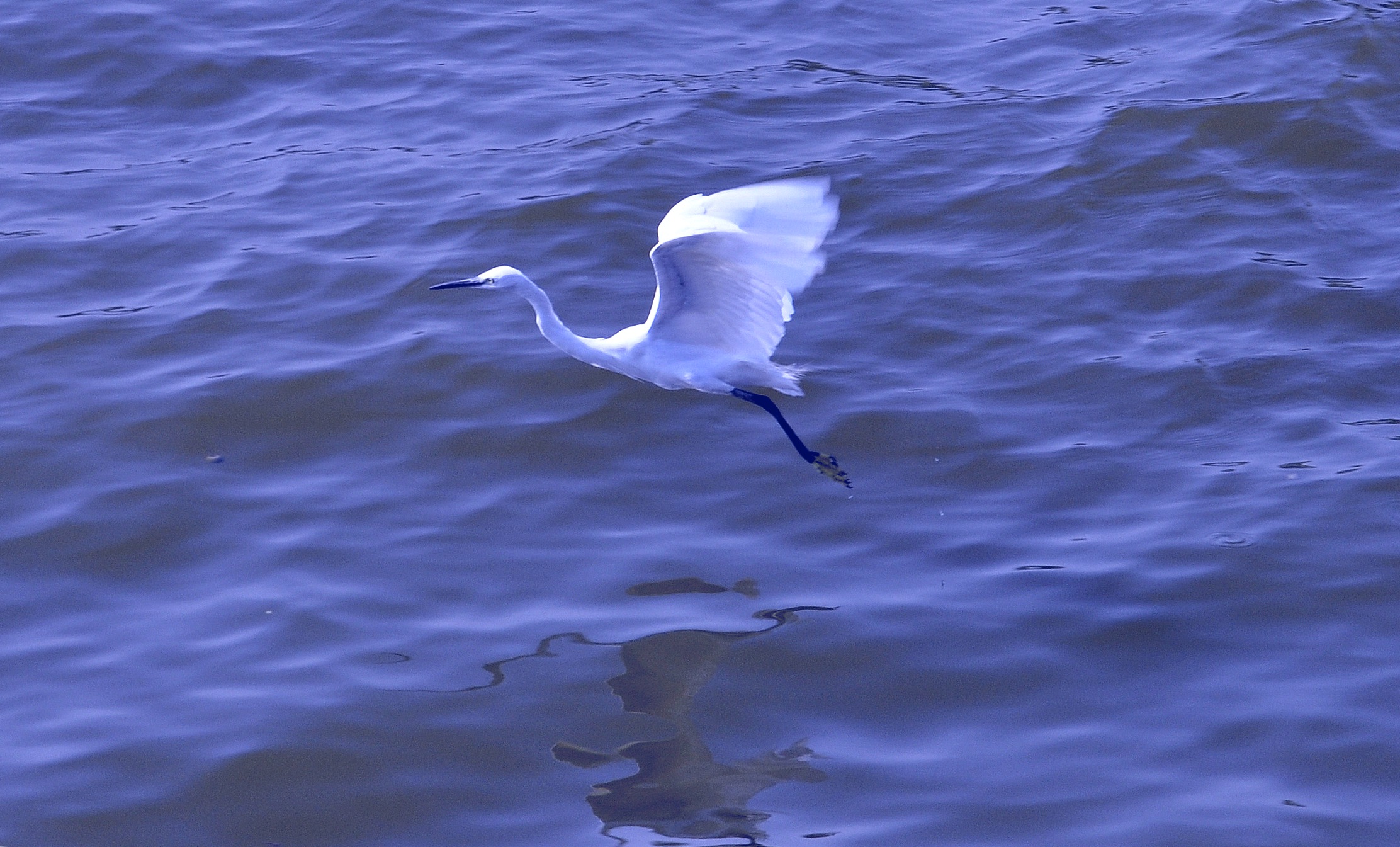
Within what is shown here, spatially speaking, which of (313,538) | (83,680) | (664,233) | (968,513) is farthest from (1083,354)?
(83,680)

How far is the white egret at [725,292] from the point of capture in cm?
616

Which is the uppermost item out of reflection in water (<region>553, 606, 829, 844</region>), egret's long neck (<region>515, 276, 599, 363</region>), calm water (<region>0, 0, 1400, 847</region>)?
egret's long neck (<region>515, 276, 599, 363</region>)

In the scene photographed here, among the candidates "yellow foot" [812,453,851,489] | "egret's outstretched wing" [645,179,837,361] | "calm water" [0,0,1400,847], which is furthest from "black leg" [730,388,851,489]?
"egret's outstretched wing" [645,179,837,361]

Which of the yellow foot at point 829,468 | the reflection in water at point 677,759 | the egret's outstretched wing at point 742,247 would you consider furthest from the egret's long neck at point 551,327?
the reflection in water at point 677,759

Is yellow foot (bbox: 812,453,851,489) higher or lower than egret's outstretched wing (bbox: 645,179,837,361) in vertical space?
lower

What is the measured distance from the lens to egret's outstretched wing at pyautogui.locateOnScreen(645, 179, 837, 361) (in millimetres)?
6078

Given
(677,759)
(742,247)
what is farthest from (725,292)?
(677,759)

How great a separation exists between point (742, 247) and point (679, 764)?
204 centimetres

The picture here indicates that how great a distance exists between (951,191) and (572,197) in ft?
8.04

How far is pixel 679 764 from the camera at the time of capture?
18.1ft

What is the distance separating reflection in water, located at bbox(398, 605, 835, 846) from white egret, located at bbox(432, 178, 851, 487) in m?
1.22

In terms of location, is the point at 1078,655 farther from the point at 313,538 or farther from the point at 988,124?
the point at 988,124

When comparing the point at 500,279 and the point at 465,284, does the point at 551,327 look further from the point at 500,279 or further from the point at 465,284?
the point at 465,284

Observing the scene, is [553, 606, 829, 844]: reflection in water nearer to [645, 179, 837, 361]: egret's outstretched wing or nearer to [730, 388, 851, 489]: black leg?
[730, 388, 851, 489]: black leg
